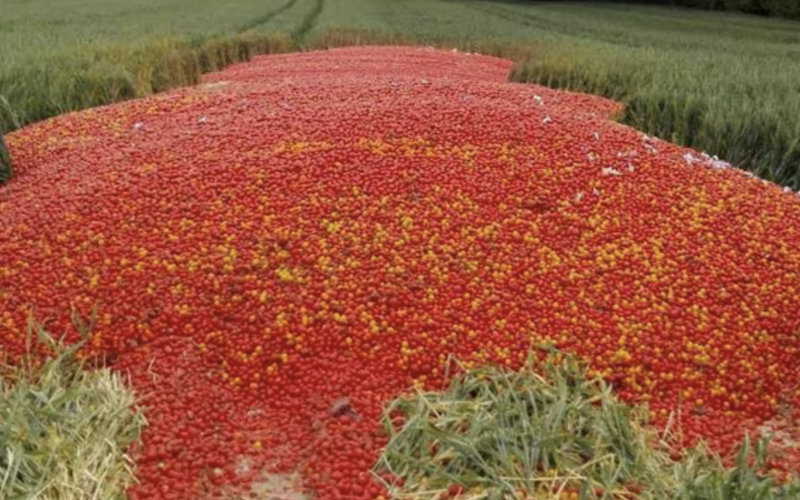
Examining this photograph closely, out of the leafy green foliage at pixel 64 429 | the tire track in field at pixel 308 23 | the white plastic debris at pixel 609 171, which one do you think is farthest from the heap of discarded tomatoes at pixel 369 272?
the tire track in field at pixel 308 23

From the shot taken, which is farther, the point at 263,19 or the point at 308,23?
the point at 263,19

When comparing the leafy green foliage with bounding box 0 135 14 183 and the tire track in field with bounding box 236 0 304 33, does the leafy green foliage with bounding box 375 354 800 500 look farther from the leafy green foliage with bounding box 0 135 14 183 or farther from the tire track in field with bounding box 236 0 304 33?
the tire track in field with bounding box 236 0 304 33

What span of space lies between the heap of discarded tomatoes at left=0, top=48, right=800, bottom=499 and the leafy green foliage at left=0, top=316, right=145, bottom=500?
12 cm

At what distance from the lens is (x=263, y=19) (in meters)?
22.7

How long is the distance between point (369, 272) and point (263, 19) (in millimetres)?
19560

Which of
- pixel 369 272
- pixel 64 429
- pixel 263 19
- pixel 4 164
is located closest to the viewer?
pixel 64 429

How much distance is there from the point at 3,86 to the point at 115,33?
8.22m

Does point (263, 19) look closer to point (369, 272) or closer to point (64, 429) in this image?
point (369, 272)

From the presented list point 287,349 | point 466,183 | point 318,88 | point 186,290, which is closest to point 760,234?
point 466,183

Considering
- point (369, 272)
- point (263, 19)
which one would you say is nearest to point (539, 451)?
point (369, 272)

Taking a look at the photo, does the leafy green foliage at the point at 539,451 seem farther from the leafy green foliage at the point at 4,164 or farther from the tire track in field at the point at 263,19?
the tire track in field at the point at 263,19

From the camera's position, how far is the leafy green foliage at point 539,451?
3299mm

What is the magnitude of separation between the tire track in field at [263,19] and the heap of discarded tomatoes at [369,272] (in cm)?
1417

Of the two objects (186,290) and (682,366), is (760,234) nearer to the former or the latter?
(682,366)
